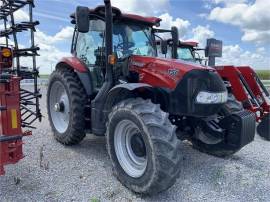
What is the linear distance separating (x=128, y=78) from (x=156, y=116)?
48.6 inches

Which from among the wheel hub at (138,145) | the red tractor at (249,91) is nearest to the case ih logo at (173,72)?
the wheel hub at (138,145)

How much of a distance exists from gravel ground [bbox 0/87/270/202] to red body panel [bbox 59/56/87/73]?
4.48 ft

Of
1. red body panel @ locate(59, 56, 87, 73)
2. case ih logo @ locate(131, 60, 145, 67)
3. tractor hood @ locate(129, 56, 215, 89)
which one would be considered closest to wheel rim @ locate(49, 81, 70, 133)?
red body panel @ locate(59, 56, 87, 73)

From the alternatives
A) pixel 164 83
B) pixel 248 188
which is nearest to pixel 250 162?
pixel 248 188

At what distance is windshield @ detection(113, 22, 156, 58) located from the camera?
16.4ft

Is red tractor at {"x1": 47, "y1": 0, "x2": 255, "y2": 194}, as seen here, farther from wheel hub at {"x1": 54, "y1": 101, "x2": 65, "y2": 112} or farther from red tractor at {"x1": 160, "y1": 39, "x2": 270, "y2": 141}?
red tractor at {"x1": 160, "y1": 39, "x2": 270, "y2": 141}

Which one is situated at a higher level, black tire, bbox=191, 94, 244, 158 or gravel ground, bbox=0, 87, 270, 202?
black tire, bbox=191, 94, 244, 158

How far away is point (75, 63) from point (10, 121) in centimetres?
191

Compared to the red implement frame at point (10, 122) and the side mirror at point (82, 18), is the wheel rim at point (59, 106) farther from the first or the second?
the red implement frame at point (10, 122)

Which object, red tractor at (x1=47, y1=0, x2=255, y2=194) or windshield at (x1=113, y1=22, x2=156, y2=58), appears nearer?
red tractor at (x1=47, y1=0, x2=255, y2=194)

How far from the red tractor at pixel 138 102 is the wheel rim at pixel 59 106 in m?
0.02

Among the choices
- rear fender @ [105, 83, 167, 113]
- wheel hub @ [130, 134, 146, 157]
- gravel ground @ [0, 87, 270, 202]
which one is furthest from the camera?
rear fender @ [105, 83, 167, 113]

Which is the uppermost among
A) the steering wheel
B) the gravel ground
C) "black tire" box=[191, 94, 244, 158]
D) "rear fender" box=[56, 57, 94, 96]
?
the steering wheel

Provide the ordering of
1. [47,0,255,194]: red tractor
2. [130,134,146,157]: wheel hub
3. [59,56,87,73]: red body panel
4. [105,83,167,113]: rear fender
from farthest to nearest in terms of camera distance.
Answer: [59,56,87,73]: red body panel
[105,83,167,113]: rear fender
[130,134,146,157]: wheel hub
[47,0,255,194]: red tractor
